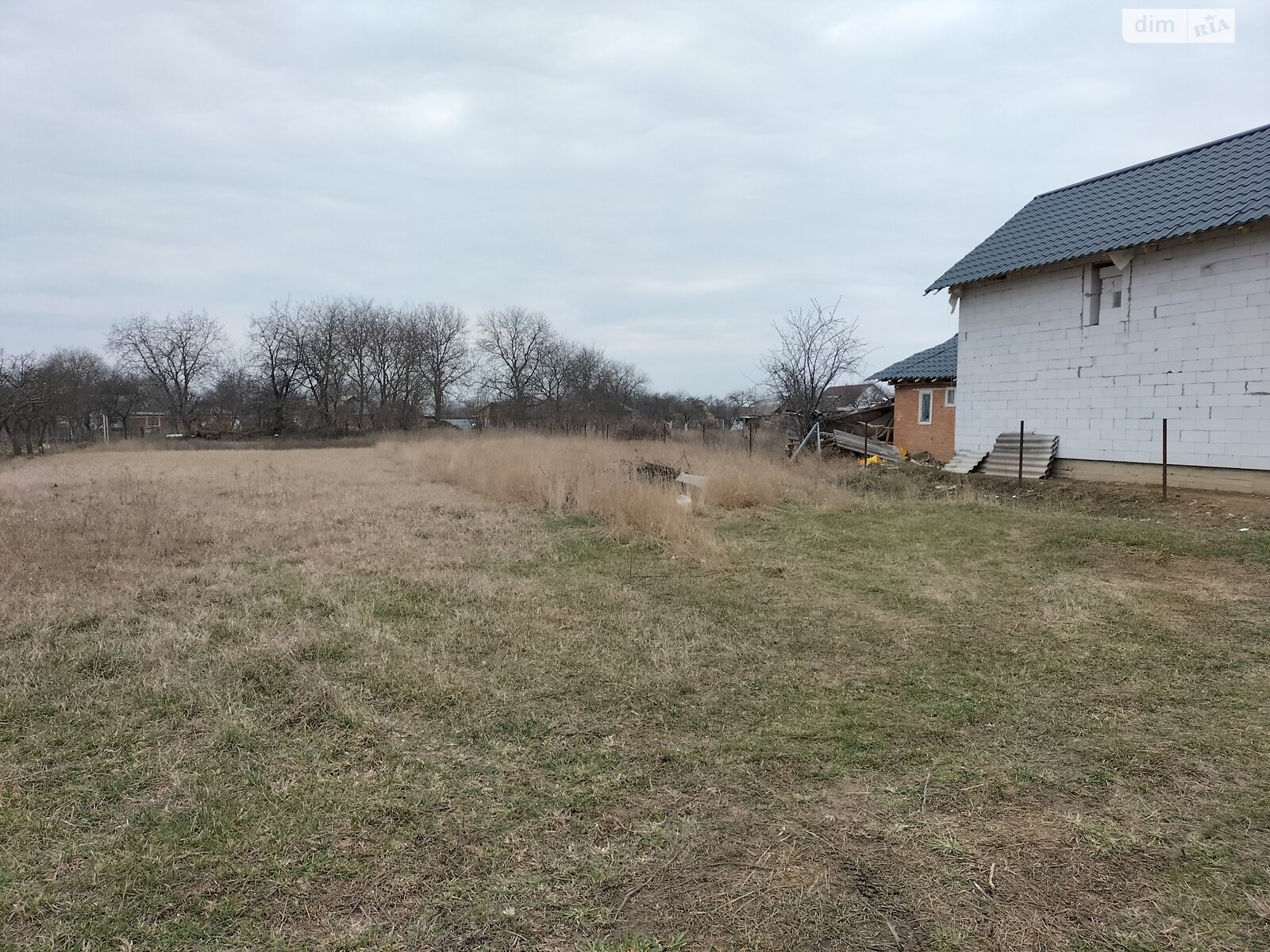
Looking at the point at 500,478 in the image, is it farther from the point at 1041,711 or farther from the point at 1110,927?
the point at 1110,927

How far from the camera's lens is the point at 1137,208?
12938 mm

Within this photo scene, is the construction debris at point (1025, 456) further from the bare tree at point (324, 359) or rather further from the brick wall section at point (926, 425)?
the bare tree at point (324, 359)

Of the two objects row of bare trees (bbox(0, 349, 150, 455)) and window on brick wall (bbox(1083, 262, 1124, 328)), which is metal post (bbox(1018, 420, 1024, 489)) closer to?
window on brick wall (bbox(1083, 262, 1124, 328))

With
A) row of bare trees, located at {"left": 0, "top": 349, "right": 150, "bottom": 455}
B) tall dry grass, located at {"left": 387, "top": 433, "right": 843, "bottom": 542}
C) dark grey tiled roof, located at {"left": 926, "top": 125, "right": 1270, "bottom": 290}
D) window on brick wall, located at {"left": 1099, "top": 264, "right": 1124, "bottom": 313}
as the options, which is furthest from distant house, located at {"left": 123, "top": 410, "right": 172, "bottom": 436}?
window on brick wall, located at {"left": 1099, "top": 264, "right": 1124, "bottom": 313}

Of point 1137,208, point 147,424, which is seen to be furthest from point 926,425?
point 147,424

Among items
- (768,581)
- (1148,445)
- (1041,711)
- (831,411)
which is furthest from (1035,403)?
(1041,711)

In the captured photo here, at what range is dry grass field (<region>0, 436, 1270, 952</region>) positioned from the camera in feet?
7.20

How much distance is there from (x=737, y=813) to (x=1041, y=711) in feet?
6.58

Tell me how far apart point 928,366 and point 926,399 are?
99 centimetres

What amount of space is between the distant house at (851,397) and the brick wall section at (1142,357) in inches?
291

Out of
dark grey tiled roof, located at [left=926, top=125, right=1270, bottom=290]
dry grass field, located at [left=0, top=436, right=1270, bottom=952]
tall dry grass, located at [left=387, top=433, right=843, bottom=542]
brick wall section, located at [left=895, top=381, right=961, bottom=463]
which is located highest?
dark grey tiled roof, located at [left=926, top=125, right=1270, bottom=290]

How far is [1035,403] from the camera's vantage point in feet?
46.9

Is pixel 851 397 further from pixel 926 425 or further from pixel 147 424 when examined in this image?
pixel 147 424

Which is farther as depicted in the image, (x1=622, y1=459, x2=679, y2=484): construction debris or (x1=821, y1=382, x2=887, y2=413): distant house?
(x1=821, y1=382, x2=887, y2=413): distant house
